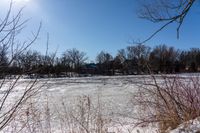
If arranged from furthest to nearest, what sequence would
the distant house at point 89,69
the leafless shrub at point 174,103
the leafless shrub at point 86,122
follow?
the distant house at point 89,69
the leafless shrub at point 86,122
the leafless shrub at point 174,103

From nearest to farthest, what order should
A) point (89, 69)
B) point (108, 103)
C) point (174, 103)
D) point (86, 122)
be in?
point (174, 103), point (86, 122), point (108, 103), point (89, 69)

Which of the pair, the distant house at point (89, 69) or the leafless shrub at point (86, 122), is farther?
the distant house at point (89, 69)

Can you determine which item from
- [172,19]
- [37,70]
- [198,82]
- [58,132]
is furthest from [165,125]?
[37,70]

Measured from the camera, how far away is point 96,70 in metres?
78.2

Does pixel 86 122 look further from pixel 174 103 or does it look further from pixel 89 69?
pixel 89 69

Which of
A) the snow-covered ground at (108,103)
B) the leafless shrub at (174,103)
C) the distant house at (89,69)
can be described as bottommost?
the snow-covered ground at (108,103)

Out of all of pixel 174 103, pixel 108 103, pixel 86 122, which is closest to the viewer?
pixel 174 103

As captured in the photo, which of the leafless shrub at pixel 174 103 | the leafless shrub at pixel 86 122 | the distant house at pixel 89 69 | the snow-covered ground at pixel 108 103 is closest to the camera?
the leafless shrub at pixel 174 103

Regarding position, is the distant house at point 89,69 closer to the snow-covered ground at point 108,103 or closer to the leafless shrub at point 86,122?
the snow-covered ground at point 108,103

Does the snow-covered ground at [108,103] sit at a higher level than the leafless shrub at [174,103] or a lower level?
lower

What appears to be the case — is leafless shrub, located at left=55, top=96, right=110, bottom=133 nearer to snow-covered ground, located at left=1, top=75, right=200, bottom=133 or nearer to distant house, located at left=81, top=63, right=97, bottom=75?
snow-covered ground, located at left=1, top=75, right=200, bottom=133

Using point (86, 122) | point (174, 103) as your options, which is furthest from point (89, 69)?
point (174, 103)

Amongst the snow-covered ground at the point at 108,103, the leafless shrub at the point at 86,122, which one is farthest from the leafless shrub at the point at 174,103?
the leafless shrub at the point at 86,122

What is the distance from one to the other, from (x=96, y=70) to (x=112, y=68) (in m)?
5.10
